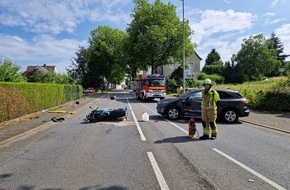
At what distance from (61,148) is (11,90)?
854cm

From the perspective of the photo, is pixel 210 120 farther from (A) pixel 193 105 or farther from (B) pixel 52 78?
(B) pixel 52 78

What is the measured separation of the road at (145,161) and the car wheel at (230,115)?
3.96m

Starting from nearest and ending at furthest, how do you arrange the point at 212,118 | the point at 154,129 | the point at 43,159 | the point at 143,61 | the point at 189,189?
the point at 189,189 < the point at 43,159 < the point at 212,118 < the point at 154,129 < the point at 143,61

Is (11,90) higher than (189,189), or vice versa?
(11,90)

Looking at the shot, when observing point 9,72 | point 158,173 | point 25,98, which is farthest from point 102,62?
point 158,173

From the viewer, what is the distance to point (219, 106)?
16.6 metres

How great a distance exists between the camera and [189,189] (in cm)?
571

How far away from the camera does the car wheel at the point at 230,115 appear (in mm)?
16562

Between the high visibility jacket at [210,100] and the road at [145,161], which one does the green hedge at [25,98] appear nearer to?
the road at [145,161]

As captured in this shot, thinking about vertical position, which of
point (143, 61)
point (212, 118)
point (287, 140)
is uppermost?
point (143, 61)

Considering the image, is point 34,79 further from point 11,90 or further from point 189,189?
point 189,189

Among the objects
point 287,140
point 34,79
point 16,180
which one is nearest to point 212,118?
point 287,140

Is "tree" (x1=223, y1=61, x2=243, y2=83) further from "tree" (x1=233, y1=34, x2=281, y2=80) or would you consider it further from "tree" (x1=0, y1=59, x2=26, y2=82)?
"tree" (x1=0, y1=59, x2=26, y2=82)

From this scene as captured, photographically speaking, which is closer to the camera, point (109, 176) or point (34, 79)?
point (109, 176)
